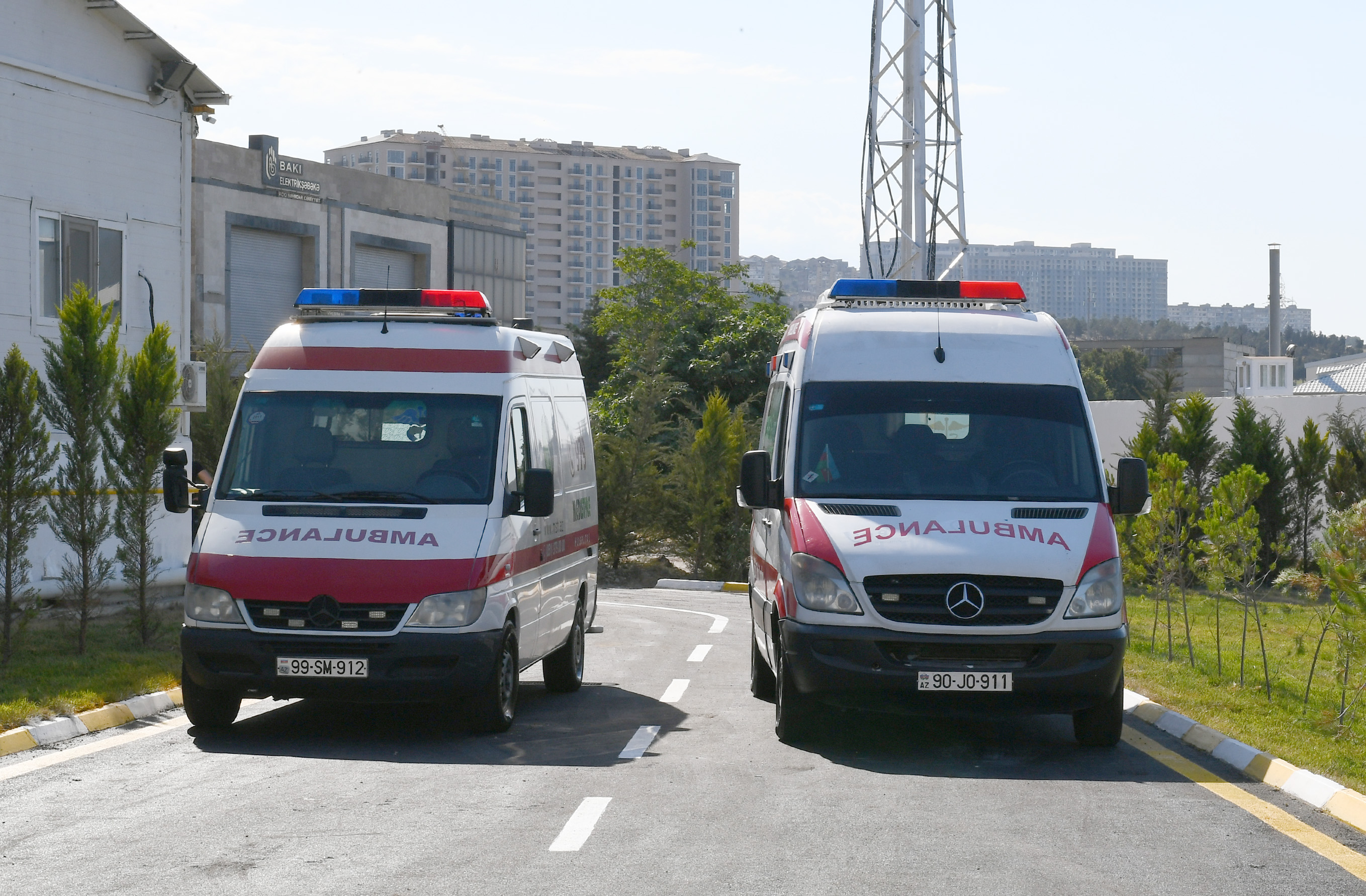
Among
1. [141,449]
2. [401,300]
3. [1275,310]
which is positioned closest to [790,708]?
[401,300]

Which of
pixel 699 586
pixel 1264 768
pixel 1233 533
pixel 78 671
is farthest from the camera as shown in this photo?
pixel 699 586

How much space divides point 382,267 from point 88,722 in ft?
180

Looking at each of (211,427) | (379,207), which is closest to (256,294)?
(379,207)

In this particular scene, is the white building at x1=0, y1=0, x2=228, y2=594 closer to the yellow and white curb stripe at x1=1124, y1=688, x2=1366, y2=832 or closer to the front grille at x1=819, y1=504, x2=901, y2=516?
the front grille at x1=819, y1=504, x2=901, y2=516

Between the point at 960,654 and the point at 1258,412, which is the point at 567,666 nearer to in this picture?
the point at 960,654

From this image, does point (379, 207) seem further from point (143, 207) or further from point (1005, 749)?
point (1005, 749)

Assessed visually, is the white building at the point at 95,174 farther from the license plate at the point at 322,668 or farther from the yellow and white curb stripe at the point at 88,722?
the license plate at the point at 322,668

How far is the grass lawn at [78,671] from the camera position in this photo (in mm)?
9945

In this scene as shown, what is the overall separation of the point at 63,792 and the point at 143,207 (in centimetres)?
1396

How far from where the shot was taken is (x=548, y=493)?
988cm

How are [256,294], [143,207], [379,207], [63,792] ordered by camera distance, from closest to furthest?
[63,792] < [143,207] < [256,294] < [379,207]

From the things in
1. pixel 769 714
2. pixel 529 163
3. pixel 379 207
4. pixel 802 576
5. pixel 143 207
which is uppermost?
pixel 529 163

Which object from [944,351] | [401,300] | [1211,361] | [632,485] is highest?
[1211,361]

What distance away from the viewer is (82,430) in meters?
13.2
